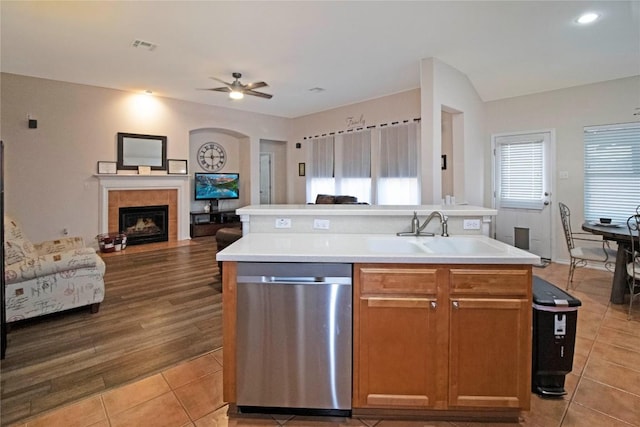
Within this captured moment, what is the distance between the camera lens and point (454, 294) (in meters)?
1.66

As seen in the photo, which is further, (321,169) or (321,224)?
(321,169)

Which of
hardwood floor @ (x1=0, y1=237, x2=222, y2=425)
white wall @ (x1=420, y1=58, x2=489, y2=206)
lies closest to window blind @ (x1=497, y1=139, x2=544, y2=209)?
white wall @ (x1=420, y1=58, x2=489, y2=206)

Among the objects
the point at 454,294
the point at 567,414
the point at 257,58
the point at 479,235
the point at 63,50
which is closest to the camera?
the point at 454,294

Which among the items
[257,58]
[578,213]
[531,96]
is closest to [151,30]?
[257,58]

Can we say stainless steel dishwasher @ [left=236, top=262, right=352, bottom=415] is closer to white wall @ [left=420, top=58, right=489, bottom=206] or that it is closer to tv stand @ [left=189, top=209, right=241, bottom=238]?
white wall @ [left=420, top=58, right=489, bottom=206]

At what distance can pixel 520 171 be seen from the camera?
5.42 metres

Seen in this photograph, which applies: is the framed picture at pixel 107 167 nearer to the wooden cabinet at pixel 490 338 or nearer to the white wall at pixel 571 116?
the wooden cabinet at pixel 490 338

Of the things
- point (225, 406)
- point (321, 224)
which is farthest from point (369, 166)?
point (225, 406)

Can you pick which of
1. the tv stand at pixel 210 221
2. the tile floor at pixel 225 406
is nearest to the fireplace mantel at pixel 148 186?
the tv stand at pixel 210 221

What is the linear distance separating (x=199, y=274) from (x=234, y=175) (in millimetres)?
4240

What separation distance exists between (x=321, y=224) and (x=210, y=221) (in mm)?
6118

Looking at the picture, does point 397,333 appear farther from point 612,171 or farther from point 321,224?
point 612,171

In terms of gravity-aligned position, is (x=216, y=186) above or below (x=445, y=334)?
above

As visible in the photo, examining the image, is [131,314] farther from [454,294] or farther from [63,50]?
[63,50]
